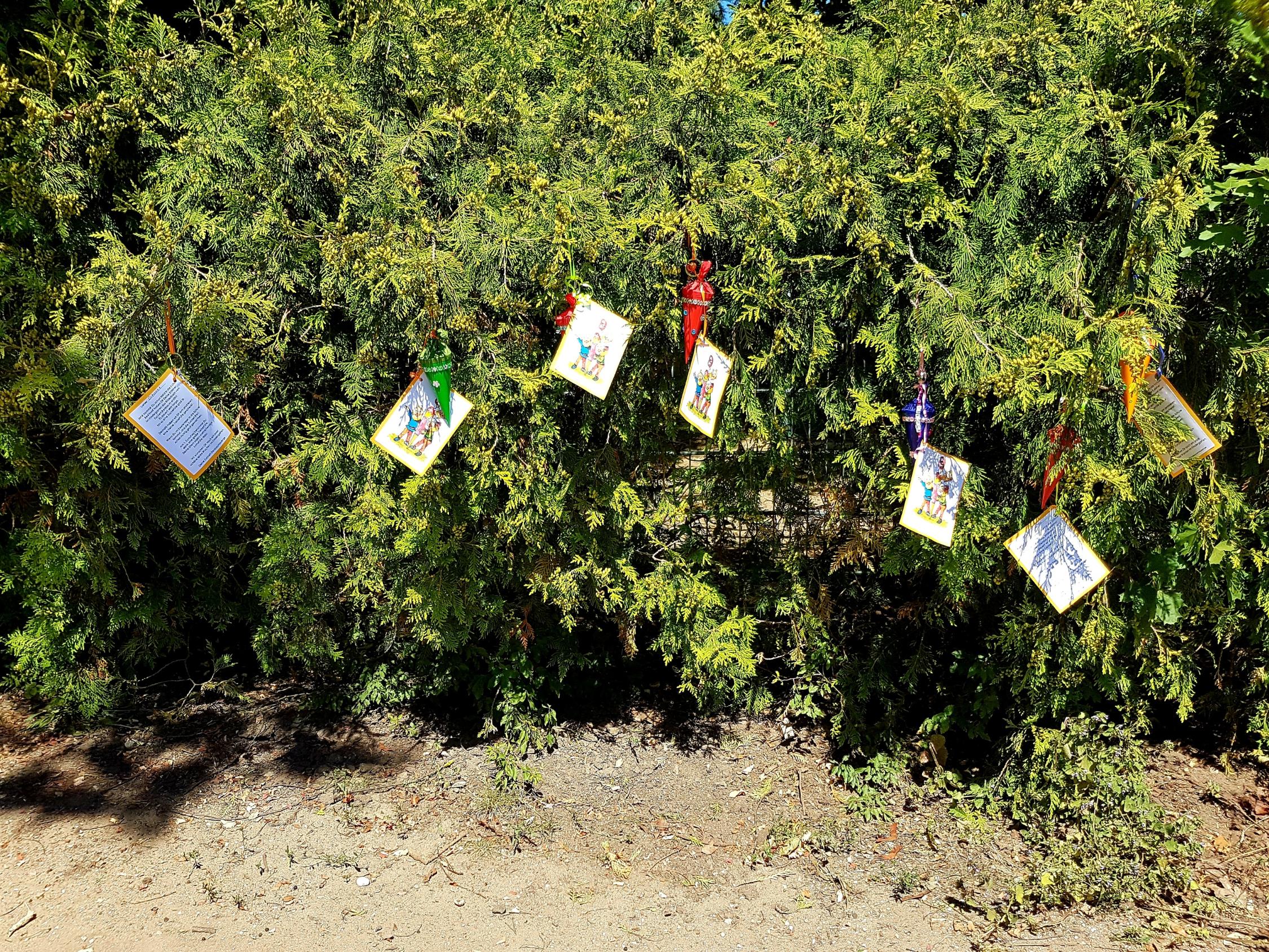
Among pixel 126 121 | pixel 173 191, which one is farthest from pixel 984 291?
pixel 126 121

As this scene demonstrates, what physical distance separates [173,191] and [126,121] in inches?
16.1

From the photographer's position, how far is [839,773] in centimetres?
407

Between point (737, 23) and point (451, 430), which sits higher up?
point (737, 23)

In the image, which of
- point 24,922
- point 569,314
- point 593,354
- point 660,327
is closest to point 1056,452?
point 660,327

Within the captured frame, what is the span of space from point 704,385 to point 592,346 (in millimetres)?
405

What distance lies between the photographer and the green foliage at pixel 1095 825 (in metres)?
3.34

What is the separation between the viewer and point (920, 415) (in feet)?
10.1

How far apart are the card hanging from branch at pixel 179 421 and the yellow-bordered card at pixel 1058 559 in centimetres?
271

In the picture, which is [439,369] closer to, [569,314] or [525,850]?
[569,314]

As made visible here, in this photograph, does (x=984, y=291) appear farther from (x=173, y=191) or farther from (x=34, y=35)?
(x=34, y=35)

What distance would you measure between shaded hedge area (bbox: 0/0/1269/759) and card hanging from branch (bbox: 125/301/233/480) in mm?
304

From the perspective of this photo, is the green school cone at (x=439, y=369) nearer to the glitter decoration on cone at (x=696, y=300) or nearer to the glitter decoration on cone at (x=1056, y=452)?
the glitter decoration on cone at (x=696, y=300)

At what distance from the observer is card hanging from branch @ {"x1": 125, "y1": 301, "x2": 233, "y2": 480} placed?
10.5 feet

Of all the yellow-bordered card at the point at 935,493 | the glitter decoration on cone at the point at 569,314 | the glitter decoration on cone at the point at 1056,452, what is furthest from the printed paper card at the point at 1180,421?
the glitter decoration on cone at the point at 569,314
